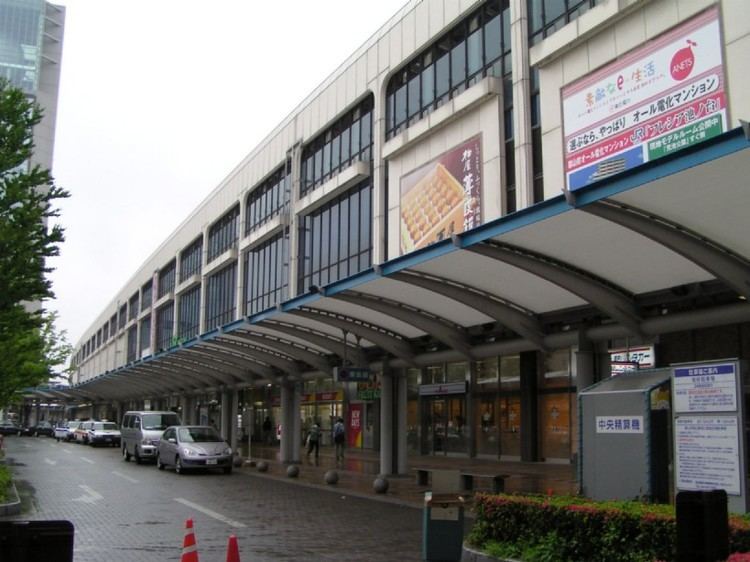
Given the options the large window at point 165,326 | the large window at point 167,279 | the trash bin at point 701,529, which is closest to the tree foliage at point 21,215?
the trash bin at point 701,529

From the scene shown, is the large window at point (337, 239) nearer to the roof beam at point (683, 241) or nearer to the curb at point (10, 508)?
the curb at point (10, 508)

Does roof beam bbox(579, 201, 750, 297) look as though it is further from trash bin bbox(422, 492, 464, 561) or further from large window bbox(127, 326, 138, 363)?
large window bbox(127, 326, 138, 363)

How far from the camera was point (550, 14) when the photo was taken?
69.9 feet

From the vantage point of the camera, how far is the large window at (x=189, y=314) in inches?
2163

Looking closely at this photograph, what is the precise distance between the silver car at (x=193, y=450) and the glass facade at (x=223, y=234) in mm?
20152

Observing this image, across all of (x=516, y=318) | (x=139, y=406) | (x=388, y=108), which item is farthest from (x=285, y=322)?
(x=139, y=406)

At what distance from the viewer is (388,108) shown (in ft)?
95.7

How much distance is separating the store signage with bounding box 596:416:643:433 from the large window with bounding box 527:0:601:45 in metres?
12.4

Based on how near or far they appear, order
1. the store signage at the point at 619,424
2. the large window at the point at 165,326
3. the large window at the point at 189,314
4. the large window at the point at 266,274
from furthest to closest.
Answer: the large window at the point at 165,326
the large window at the point at 189,314
the large window at the point at 266,274
the store signage at the point at 619,424

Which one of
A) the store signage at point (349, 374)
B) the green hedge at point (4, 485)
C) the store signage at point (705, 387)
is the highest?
the store signage at point (349, 374)

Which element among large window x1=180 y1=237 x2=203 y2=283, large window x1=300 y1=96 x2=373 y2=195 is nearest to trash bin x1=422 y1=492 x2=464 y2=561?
large window x1=300 y1=96 x2=373 y2=195

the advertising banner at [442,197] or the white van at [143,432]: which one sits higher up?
the advertising banner at [442,197]

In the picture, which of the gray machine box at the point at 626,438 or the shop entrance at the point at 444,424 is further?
the shop entrance at the point at 444,424

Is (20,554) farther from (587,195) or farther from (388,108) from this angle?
(388,108)
